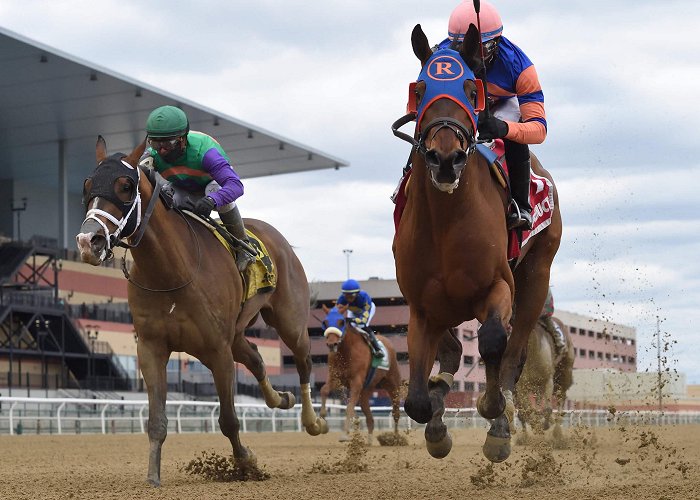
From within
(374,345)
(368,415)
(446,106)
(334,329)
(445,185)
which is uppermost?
(446,106)

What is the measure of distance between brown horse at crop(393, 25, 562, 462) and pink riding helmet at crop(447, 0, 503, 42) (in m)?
0.53

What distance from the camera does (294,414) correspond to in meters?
26.0

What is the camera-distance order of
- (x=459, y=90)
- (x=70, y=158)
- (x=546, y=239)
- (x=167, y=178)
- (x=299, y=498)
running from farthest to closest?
1. (x=70, y=158)
2. (x=167, y=178)
3. (x=546, y=239)
4. (x=299, y=498)
5. (x=459, y=90)

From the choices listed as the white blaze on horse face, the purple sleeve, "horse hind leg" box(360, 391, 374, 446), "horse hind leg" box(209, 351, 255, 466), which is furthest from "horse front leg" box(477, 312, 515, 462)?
"horse hind leg" box(360, 391, 374, 446)

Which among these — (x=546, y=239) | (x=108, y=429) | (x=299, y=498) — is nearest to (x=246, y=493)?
(x=299, y=498)

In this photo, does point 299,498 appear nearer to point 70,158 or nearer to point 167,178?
point 167,178

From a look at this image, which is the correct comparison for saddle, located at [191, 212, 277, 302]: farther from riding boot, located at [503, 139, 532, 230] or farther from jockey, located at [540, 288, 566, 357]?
jockey, located at [540, 288, 566, 357]

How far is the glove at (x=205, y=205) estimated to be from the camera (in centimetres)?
826

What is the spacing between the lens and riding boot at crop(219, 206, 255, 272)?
8.76 metres

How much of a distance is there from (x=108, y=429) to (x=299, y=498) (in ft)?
45.1

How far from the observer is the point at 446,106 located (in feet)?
19.1

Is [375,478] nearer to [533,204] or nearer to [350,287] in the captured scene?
[533,204]

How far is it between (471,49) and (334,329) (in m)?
10.5

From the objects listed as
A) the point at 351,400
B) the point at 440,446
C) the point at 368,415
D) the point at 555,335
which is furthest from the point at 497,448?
the point at 368,415
